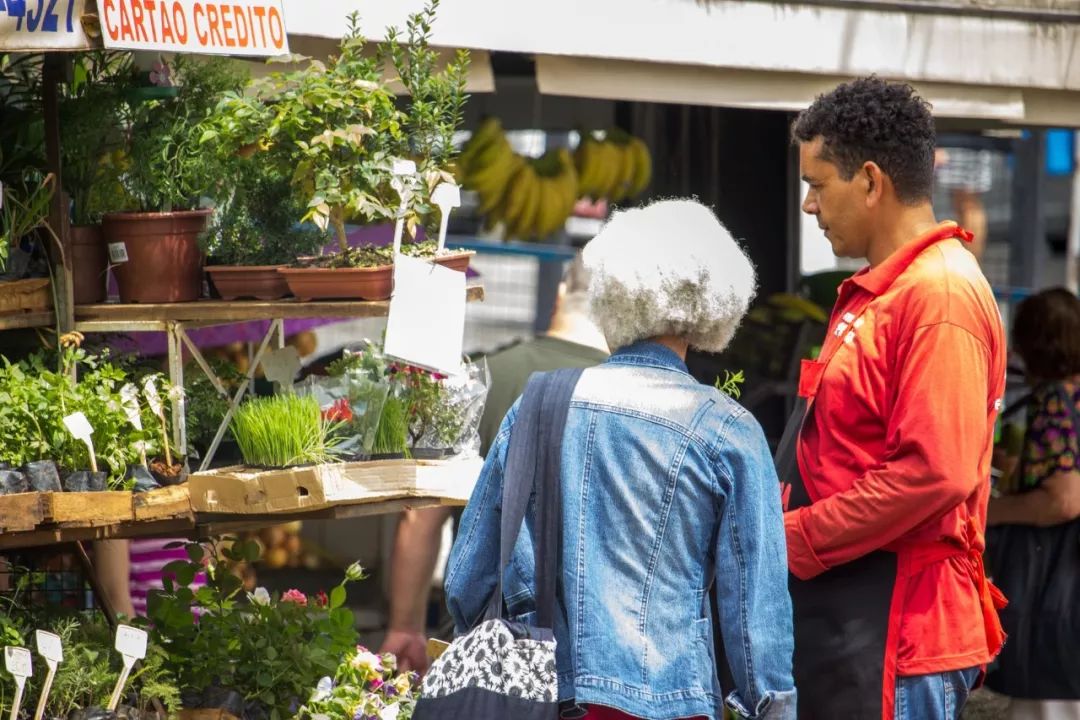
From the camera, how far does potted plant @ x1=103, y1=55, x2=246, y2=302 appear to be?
303 cm

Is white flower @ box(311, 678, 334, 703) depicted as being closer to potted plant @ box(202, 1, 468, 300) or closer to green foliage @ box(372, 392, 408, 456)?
green foliage @ box(372, 392, 408, 456)

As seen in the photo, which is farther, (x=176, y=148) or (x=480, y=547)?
(x=176, y=148)

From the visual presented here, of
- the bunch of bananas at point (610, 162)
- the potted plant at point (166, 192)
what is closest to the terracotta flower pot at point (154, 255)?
the potted plant at point (166, 192)

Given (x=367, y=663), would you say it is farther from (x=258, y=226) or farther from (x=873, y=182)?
(x=873, y=182)

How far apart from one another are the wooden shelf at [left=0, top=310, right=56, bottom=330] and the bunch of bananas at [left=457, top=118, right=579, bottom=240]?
8.02 ft

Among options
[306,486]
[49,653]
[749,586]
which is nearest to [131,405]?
[306,486]

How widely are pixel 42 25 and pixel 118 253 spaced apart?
0.59 m

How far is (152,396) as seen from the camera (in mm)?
2982

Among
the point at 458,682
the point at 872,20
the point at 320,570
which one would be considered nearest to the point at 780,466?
the point at 458,682

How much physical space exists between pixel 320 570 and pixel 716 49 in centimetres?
355

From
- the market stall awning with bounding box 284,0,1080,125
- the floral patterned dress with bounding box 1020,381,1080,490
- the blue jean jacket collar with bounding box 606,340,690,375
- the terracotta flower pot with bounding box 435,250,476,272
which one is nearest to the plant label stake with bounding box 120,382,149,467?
the terracotta flower pot with bounding box 435,250,476,272

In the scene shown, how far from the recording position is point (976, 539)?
2.83m

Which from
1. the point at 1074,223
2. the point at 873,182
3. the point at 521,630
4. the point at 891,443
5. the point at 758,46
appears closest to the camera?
the point at 521,630

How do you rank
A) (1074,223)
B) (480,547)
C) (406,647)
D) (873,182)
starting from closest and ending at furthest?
(480,547)
(873,182)
(406,647)
(1074,223)
